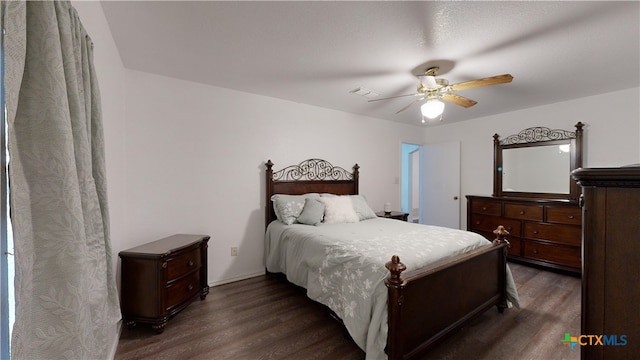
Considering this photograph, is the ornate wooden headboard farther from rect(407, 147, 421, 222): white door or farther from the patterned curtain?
rect(407, 147, 421, 222): white door

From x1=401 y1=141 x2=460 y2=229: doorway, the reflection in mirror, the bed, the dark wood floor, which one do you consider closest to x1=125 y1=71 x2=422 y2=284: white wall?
the bed

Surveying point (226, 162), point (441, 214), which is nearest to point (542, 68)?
point (441, 214)

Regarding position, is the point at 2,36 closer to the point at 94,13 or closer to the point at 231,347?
the point at 94,13

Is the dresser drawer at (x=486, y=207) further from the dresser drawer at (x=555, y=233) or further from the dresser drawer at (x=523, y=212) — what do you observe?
the dresser drawer at (x=555, y=233)

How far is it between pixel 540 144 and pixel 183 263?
16.4 feet

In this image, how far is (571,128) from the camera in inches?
140

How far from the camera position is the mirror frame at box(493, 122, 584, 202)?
11.3 feet

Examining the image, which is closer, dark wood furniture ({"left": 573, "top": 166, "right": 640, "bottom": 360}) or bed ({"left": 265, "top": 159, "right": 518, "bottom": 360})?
dark wood furniture ({"left": 573, "top": 166, "right": 640, "bottom": 360})

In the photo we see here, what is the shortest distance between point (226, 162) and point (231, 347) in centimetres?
197

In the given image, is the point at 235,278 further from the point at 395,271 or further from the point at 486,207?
the point at 486,207

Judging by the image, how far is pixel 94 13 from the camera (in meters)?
1.51

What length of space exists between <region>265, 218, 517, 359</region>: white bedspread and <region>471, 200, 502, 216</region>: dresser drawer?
1.84 metres

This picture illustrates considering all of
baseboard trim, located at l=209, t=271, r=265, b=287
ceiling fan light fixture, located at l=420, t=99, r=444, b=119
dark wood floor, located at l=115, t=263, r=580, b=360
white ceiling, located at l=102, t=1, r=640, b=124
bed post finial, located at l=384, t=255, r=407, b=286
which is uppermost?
white ceiling, located at l=102, t=1, r=640, b=124

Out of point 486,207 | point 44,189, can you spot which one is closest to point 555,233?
point 486,207
